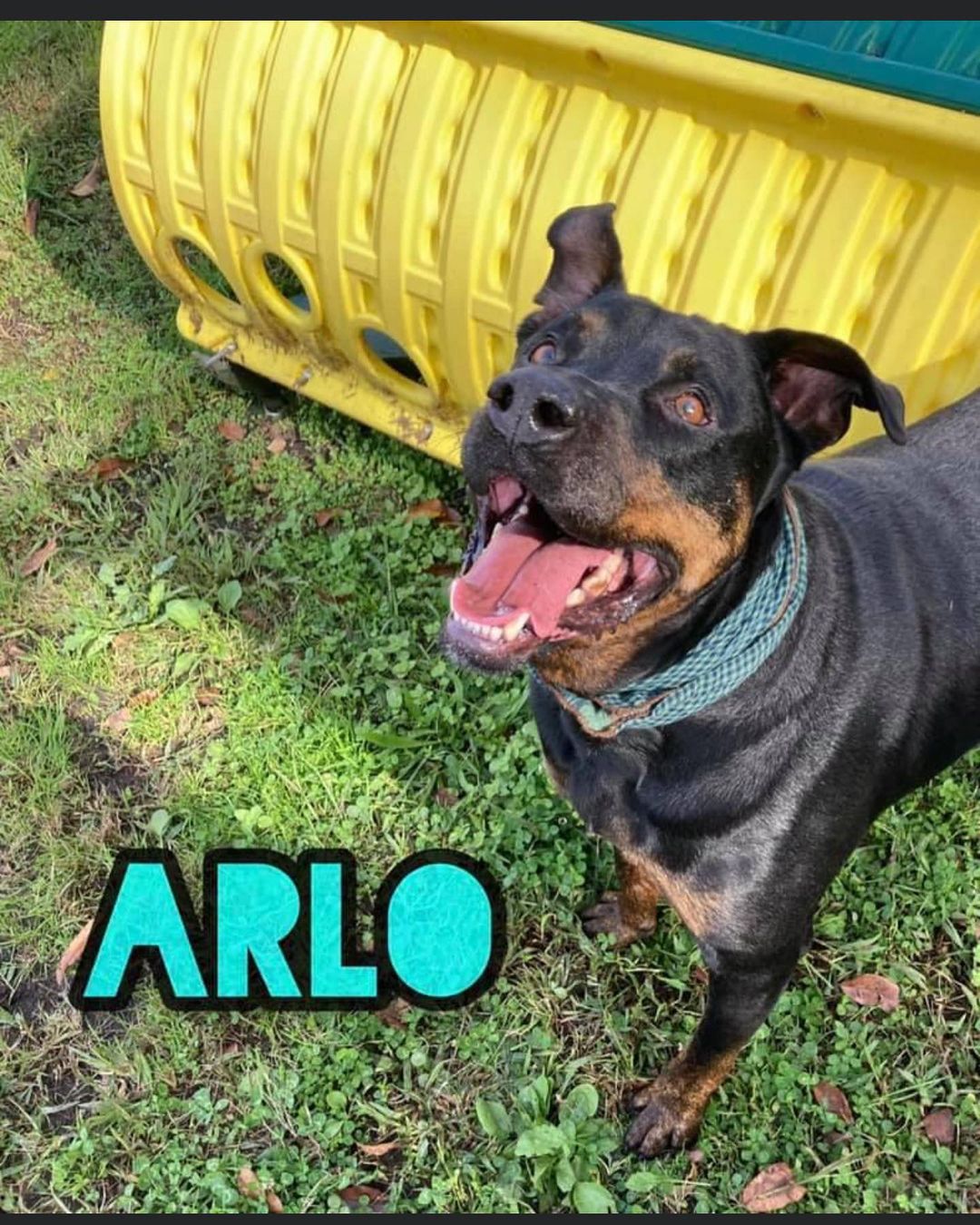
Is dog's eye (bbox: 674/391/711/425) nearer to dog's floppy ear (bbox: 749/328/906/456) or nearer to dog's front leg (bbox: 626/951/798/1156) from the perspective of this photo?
dog's floppy ear (bbox: 749/328/906/456)

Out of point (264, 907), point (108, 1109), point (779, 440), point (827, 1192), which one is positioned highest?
point (779, 440)

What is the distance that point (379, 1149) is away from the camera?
127 inches

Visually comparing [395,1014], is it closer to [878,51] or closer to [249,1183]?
[249,1183]

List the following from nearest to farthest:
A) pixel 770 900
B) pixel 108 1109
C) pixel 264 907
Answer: pixel 770 900, pixel 108 1109, pixel 264 907

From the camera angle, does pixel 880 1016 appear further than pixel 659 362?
Yes

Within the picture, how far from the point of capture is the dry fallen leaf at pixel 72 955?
11.9ft

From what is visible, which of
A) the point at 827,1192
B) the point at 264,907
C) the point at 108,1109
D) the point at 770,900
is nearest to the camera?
the point at 770,900

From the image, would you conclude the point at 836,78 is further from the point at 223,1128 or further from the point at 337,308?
the point at 223,1128

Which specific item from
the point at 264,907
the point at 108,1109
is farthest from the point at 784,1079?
the point at 108,1109

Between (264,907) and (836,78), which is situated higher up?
(836,78)

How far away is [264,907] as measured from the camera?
3719 mm

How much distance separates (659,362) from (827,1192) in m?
2.36

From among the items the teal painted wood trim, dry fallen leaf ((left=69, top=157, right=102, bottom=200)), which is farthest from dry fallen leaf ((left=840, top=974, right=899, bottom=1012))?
dry fallen leaf ((left=69, top=157, right=102, bottom=200))

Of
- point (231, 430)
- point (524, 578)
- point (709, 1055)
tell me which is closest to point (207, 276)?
point (231, 430)
